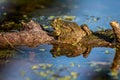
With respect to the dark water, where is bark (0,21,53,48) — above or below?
above

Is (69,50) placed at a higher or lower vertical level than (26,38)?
lower

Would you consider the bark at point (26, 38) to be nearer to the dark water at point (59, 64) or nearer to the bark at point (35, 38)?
the bark at point (35, 38)

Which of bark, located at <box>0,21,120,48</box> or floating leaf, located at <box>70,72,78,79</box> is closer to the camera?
floating leaf, located at <box>70,72,78,79</box>

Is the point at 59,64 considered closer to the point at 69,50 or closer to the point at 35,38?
the point at 69,50

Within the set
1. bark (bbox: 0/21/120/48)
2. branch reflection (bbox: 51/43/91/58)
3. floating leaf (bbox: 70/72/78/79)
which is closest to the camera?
floating leaf (bbox: 70/72/78/79)

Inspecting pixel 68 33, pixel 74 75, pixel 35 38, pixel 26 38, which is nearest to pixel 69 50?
pixel 68 33

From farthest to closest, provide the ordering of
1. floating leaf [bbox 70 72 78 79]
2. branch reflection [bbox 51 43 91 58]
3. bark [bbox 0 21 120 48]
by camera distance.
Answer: bark [bbox 0 21 120 48] → branch reflection [bbox 51 43 91 58] → floating leaf [bbox 70 72 78 79]

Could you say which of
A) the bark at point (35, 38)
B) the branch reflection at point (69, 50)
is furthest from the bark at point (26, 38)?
the branch reflection at point (69, 50)

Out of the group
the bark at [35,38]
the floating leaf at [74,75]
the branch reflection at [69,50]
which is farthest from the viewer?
the bark at [35,38]

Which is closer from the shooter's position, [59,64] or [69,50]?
[59,64]

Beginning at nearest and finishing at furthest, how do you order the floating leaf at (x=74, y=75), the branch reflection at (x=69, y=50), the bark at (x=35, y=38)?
1. the floating leaf at (x=74, y=75)
2. the branch reflection at (x=69, y=50)
3. the bark at (x=35, y=38)

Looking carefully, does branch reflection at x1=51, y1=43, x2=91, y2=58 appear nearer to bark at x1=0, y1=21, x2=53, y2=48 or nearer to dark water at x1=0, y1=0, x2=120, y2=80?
dark water at x1=0, y1=0, x2=120, y2=80

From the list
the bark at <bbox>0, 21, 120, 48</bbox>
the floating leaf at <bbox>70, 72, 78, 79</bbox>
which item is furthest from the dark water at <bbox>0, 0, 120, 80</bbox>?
the bark at <bbox>0, 21, 120, 48</bbox>
